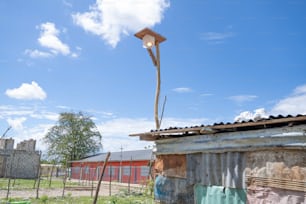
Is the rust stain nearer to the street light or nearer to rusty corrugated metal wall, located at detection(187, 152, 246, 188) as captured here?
rusty corrugated metal wall, located at detection(187, 152, 246, 188)

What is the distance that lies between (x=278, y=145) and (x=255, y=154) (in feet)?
1.34

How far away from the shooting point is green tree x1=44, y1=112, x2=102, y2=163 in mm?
44844

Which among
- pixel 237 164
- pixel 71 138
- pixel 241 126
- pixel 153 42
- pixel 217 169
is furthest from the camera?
pixel 71 138

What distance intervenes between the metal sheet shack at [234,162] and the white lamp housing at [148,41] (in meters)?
2.80

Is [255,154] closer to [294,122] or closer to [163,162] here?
[294,122]

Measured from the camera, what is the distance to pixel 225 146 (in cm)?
436

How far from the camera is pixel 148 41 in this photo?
7.24 meters

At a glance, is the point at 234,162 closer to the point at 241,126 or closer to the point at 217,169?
the point at 217,169

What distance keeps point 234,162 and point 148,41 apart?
419 cm

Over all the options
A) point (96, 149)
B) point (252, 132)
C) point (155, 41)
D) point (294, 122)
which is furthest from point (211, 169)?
point (96, 149)

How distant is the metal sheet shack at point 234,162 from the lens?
11.6 feet

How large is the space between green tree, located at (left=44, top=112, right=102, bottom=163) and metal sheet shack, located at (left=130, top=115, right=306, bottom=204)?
4207 centimetres

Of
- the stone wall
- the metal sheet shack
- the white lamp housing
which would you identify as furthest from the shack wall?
the stone wall

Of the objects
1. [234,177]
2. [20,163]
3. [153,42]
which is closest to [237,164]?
[234,177]
